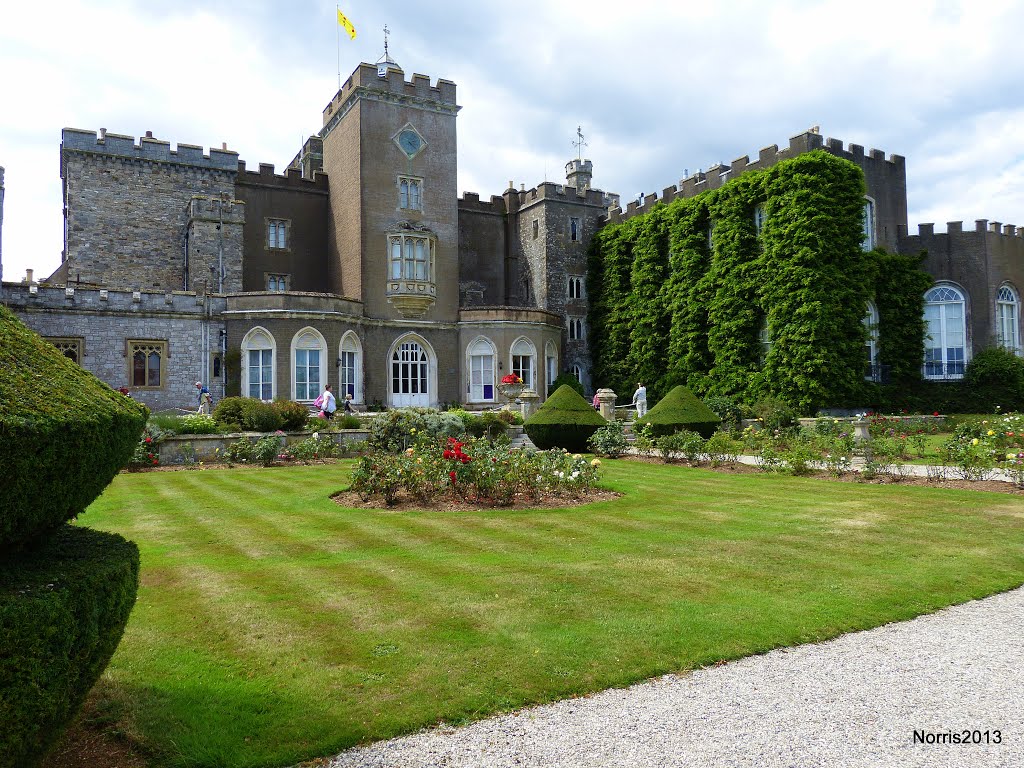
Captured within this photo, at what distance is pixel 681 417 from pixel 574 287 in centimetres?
1799

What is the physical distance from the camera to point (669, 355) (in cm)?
3164

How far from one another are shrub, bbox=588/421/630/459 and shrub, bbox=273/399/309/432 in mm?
8538

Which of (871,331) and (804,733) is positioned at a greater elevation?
(871,331)

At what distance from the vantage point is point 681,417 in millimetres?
20344

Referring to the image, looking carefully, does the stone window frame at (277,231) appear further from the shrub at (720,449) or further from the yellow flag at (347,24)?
the shrub at (720,449)

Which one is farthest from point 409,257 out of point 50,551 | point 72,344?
point 50,551

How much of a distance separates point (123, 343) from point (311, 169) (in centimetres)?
1615

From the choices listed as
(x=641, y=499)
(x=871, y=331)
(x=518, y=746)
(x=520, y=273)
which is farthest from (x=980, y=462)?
(x=520, y=273)

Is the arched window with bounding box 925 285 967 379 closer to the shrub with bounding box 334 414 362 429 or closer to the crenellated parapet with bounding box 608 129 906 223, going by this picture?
the crenellated parapet with bounding box 608 129 906 223

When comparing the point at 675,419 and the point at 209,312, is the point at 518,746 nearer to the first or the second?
the point at 675,419

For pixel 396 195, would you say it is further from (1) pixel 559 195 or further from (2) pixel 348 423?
(2) pixel 348 423

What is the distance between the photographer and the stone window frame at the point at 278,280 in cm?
3253

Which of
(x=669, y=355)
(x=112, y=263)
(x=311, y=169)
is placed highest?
(x=311, y=169)

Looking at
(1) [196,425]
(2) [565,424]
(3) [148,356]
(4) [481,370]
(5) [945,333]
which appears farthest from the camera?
(4) [481,370]
